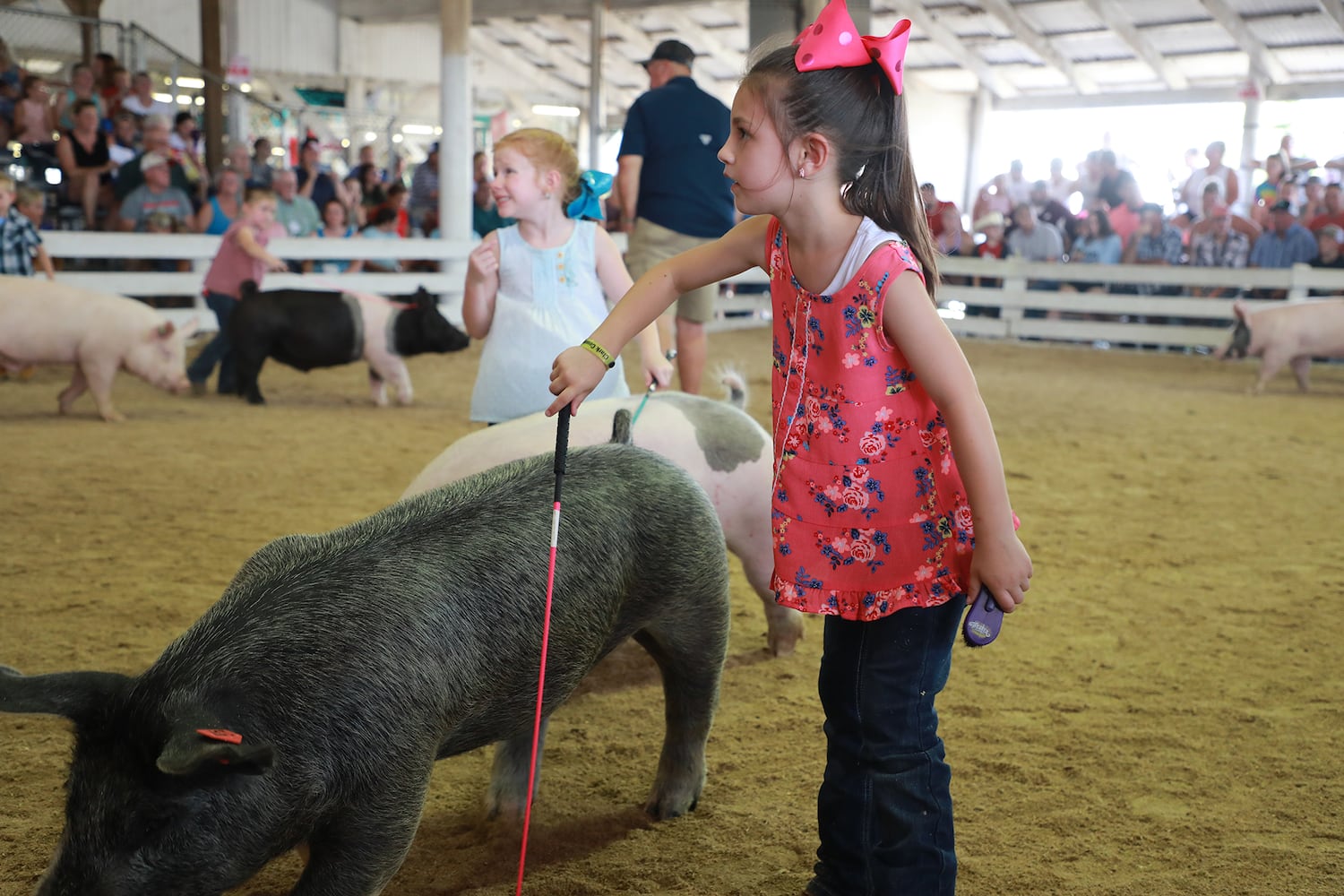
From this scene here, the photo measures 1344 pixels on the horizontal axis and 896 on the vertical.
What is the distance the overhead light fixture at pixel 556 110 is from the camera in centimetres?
2523

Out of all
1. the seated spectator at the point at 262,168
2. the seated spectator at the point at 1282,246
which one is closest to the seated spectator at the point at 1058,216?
the seated spectator at the point at 1282,246

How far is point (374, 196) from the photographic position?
12.8m

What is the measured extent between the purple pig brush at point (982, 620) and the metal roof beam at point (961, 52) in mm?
17905

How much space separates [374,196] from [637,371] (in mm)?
4954

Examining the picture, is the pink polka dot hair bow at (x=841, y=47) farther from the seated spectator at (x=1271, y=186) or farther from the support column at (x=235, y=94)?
the support column at (x=235, y=94)

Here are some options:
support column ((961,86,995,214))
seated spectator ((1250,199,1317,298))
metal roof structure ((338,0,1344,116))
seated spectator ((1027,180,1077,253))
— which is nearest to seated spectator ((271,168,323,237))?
metal roof structure ((338,0,1344,116))

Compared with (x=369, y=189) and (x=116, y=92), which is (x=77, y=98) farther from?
(x=369, y=189)

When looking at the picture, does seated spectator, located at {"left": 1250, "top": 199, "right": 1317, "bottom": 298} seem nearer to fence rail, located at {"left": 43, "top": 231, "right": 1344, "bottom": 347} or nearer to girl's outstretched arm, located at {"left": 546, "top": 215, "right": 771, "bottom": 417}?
fence rail, located at {"left": 43, "top": 231, "right": 1344, "bottom": 347}

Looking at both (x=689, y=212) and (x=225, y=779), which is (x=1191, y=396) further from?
(x=225, y=779)

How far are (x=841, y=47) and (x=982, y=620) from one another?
86 centimetres

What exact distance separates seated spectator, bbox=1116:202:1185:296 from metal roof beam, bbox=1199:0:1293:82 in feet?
16.4

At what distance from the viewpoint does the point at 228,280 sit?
26.0 ft

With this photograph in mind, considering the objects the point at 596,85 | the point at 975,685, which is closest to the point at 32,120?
the point at 596,85

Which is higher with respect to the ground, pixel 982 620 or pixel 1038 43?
pixel 1038 43
